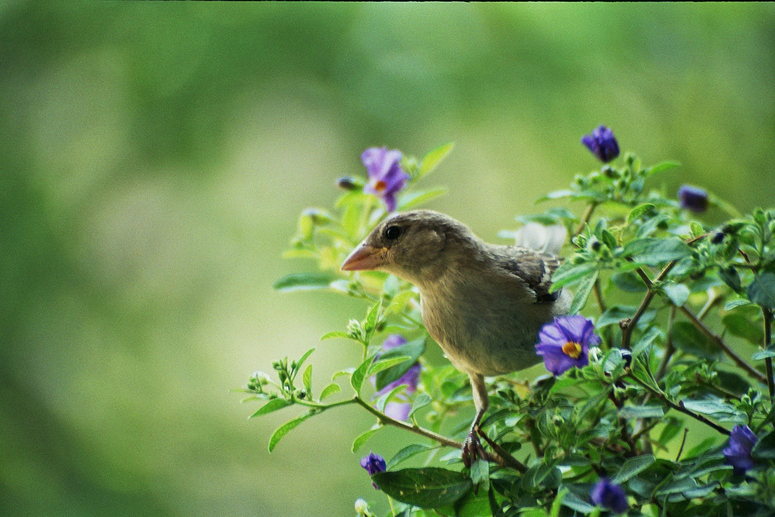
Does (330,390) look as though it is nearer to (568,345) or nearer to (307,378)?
(307,378)

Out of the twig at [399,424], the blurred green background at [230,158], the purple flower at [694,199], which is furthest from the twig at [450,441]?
the blurred green background at [230,158]

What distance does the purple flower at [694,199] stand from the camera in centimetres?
92

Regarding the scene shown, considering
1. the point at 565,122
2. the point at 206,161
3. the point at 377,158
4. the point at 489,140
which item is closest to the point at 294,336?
the point at 206,161

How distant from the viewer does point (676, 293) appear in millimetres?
625

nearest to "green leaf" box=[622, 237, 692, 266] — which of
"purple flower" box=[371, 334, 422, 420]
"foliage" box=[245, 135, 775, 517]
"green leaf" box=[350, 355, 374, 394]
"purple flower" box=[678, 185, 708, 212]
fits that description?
"foliage" box=[245, 135, 775, 517]

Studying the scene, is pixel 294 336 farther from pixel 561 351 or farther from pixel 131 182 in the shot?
pixel 561 351

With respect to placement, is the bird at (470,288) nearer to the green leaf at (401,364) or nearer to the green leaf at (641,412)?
the green leaf at (401,364)

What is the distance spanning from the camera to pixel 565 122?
1865 millimetres

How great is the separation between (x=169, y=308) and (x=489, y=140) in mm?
937

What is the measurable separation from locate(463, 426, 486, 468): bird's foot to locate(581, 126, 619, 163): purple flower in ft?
1.12

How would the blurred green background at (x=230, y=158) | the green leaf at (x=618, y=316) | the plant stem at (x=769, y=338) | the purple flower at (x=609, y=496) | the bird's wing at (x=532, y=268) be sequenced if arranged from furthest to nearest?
the blurred green background at (x=230, y=158), the bird's wing at (x=532, y=268), the green leaf at (x=618, y=316), the plant stem at (x=769, y=338), the purple flower at (x=609, y=496)

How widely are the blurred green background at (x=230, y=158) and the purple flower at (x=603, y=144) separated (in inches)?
42.4

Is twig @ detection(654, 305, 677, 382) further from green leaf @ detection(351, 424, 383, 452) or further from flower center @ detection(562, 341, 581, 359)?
green leaf @ detection(351, 424, 383, 452)

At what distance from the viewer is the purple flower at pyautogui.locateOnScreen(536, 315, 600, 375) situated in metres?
0.59
